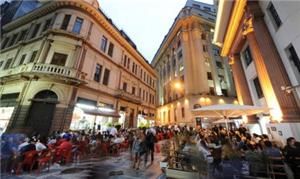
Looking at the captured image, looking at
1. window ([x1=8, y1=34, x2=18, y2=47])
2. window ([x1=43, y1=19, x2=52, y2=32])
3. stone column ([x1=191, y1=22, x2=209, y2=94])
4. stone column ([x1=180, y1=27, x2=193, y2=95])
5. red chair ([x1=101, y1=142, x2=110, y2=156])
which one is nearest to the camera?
red chair ([x1=101, y1=142, x2=110, y2=156])

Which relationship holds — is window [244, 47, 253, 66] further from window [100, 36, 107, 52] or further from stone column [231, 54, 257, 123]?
window [100, 36, 107, 52]

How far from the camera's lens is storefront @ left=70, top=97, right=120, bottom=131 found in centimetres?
1210

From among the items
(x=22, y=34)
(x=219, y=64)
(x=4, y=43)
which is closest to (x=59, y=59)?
(x=22, y=34)

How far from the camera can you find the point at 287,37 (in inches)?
289

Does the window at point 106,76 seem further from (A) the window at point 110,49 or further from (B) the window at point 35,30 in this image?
(B) the window at point 35,30

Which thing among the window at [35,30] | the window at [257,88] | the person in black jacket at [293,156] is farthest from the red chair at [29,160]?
the window at [35,30]

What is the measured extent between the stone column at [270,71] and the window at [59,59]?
53.0 feet

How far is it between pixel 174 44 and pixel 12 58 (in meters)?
27.7

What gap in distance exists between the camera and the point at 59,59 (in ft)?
42.4

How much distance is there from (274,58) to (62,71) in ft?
52.3

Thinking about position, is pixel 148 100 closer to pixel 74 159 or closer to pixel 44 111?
pixel 44 111

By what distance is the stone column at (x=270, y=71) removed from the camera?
7.09 meters

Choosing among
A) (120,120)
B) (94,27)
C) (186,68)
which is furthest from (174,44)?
(120,120)

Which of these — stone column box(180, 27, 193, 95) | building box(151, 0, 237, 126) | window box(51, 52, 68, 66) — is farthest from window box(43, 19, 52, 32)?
stone column box(180, 27, 193, 95)
